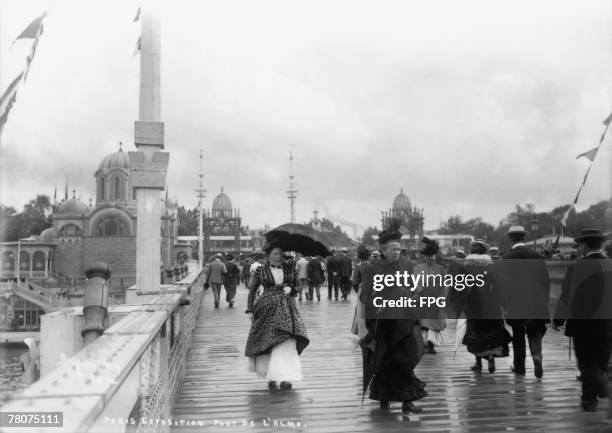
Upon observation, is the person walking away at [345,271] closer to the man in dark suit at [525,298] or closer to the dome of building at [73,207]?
the man in dark suit at [525,298]

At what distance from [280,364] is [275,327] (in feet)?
1.22

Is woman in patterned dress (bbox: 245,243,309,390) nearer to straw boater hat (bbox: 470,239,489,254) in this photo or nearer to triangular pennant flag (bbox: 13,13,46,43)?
straw boater hat (bbox: 470,239,489,254)

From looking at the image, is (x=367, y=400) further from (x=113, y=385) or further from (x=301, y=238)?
(x=113, y=385)

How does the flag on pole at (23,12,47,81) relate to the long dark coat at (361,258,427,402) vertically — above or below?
above

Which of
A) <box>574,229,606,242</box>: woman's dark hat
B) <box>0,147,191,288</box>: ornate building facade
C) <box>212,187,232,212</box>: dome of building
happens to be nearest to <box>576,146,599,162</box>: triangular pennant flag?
<box>574,229,606,242</box>: woman's dark hat

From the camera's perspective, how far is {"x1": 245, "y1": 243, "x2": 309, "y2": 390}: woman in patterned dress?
277 inches

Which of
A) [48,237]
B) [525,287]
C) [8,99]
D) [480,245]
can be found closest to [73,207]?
[48,237]

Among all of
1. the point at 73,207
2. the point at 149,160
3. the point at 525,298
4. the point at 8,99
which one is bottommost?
the point at 525,298

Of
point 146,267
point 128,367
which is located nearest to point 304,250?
point 146,267

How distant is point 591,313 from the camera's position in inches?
238

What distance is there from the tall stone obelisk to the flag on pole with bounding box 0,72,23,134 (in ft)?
11.2

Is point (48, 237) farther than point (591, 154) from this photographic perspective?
Yes

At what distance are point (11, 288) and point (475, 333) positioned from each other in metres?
52.1

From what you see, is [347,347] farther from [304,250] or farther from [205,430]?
[205,430]
